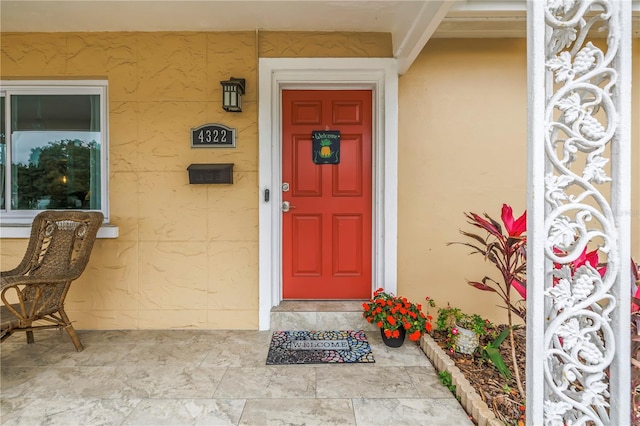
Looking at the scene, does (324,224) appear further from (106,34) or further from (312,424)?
(106,34)

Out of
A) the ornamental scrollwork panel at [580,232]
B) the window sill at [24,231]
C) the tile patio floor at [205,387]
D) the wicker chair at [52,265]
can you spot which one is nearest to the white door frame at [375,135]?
the tile patio floor at [205,387]

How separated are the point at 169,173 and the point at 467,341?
2527mm

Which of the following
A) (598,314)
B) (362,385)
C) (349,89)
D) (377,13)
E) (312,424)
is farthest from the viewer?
(349,89)

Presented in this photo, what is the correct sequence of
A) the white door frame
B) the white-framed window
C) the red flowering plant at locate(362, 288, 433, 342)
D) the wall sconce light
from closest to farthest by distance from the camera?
1. the red flowering plant at locate(362, 288, 433, 342)
2. the wall sconce light
3. the white door frame
4. the white-framed window

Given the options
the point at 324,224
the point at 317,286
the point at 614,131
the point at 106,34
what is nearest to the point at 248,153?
the point at 324,224

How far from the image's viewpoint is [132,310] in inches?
106

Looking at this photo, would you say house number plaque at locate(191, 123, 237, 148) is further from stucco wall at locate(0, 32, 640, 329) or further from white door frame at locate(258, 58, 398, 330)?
white door frame at locate(258, 58, 398, 330)

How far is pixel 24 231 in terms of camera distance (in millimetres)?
2625

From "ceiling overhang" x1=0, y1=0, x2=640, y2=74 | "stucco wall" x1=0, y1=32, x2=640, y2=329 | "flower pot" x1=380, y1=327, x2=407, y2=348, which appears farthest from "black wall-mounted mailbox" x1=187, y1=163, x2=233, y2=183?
"flower pot" x1=380, y1=327, x2=407, y2=348

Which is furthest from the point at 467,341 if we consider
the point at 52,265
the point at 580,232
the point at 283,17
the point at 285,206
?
the point at 52,265

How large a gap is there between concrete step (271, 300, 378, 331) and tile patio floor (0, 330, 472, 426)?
0.24 metres

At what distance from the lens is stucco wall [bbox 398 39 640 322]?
8.82 ft

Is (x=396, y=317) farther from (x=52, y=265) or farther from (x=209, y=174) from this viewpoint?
(x=52, y=265)

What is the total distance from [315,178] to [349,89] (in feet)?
2.59
